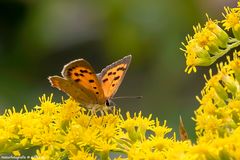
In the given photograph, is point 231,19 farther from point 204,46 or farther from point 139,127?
point 139,127

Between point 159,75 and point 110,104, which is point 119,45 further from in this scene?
point 110,104

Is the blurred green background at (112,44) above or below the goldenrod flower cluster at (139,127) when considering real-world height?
above

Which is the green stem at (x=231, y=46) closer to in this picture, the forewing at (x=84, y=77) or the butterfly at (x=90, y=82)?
the butterfly at (x=90, y=82)

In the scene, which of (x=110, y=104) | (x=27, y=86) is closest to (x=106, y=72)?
(x=110, y=104)

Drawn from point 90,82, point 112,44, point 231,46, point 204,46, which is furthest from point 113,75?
point 112,44

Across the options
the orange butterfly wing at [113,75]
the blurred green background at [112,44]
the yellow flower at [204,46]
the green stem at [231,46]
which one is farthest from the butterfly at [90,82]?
the blurred green background at [112,44]

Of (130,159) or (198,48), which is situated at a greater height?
(198,48)

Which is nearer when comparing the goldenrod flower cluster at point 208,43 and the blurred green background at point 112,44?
the goldenrod flower cluster at point 208,43

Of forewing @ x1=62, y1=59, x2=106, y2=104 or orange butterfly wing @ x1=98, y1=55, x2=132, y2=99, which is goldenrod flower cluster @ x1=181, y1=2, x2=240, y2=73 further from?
forewing @ x1=62, y1=59, x2=106, y2=104
